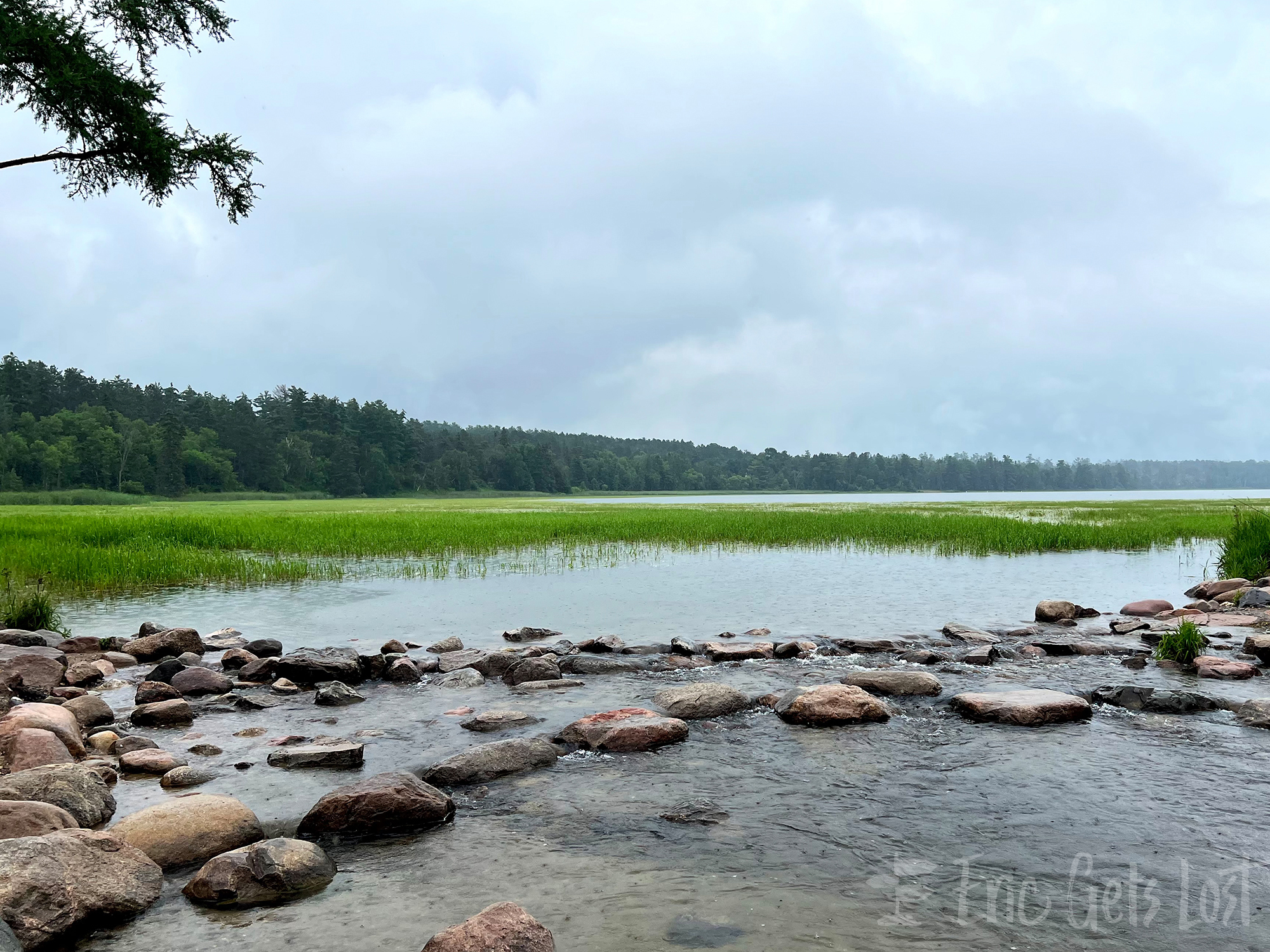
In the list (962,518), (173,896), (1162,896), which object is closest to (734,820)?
(1162,896)

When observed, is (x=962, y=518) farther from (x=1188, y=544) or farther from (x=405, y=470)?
(x=405, y=470)

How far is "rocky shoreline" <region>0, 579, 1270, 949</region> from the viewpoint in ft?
16.4

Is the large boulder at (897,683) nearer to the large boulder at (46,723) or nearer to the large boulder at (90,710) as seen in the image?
the large boulder at (46,723)

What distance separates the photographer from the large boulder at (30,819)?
5.29 metres

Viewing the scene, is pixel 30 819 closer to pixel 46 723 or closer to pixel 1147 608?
pixel 46 723

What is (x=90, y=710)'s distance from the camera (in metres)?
9.07

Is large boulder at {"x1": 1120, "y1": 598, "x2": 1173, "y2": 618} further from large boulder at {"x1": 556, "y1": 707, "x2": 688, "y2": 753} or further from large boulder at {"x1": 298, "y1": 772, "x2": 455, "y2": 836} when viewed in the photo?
large boulder at {"x1": 298, "y1": 772, "x2": 455, "y2": 836}

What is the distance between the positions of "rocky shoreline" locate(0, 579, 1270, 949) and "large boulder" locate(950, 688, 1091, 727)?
Result: 3 cm

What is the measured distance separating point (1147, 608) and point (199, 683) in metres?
18.4

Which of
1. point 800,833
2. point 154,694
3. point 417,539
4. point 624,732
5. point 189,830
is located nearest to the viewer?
point 189,830

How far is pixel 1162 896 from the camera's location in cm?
502

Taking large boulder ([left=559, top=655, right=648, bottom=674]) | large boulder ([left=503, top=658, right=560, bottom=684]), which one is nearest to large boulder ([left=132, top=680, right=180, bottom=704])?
large boulder ([left=503, top=658, right=560, bottom=684])

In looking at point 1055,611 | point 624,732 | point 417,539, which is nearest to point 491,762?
point 624,732

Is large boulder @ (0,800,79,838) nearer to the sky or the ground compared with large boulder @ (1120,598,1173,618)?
nearer to the sky
